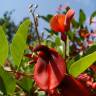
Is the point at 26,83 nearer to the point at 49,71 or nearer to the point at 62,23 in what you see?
the point at 62,23

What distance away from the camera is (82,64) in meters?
1.02

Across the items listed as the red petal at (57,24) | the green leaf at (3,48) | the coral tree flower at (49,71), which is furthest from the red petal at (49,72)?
the green leaf at (3,48)

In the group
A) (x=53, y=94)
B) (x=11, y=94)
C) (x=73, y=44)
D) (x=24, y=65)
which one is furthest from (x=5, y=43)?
(x=73, y=44)

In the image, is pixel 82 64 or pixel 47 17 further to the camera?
pixel 47 17

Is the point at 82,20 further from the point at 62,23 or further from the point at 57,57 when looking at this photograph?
the point at 57,57

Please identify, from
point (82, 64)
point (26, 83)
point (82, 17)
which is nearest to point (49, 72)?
point (82, 64)

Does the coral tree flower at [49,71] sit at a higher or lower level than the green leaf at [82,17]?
higher

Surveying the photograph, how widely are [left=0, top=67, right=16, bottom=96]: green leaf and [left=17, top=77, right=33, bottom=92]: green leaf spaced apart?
0.10m

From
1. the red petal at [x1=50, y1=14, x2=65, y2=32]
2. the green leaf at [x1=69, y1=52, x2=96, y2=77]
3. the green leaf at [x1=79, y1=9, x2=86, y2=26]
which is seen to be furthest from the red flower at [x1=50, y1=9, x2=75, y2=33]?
the green leaf at [x1=79, y1=9, x2=86, y2=26]

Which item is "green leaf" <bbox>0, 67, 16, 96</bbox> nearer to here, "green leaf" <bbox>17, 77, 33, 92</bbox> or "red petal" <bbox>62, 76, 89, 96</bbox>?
"green leaf" <bbox>17, 77, 33, 92</bbox>

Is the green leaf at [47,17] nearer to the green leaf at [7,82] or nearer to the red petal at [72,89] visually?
the green leaf at [7,82]

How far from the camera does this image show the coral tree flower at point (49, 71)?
0.87m

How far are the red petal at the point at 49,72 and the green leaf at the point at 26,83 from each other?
1.03 ft

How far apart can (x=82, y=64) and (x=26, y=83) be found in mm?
295
